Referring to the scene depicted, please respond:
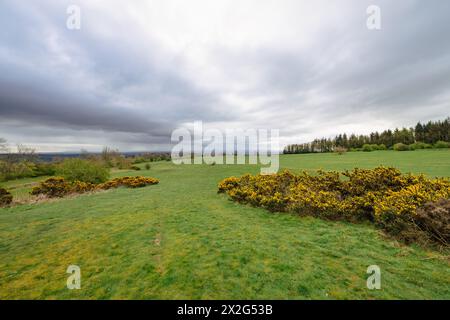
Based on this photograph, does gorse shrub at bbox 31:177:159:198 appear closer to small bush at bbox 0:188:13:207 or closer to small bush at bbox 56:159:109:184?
small bush at bbox 0:188:13:207

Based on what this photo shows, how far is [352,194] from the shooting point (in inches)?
263

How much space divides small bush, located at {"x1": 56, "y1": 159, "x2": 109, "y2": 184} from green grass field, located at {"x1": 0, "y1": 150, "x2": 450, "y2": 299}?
11.1 meters

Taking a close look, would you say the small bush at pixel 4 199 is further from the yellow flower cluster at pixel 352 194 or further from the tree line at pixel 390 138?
the tree line at pixel 390 138

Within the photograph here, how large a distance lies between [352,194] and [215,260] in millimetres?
5939

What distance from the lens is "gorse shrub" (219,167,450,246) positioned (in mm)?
4480

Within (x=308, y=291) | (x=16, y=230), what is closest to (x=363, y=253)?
(x=308, y=291)

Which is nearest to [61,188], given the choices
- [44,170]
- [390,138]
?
[44,170]

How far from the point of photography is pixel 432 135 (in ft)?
172

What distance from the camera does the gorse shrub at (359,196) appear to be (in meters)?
4.48

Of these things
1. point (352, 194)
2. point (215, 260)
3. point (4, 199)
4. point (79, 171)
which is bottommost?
point (4, 199)

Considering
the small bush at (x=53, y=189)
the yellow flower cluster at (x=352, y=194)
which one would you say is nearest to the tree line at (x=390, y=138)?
the yellow flower cluster at (x=352, y=194)

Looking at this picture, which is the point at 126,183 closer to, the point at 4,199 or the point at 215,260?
the point at 4,199

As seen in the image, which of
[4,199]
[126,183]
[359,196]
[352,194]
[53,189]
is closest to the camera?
[359,196]

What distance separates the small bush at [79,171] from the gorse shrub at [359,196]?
1459 centimetres
